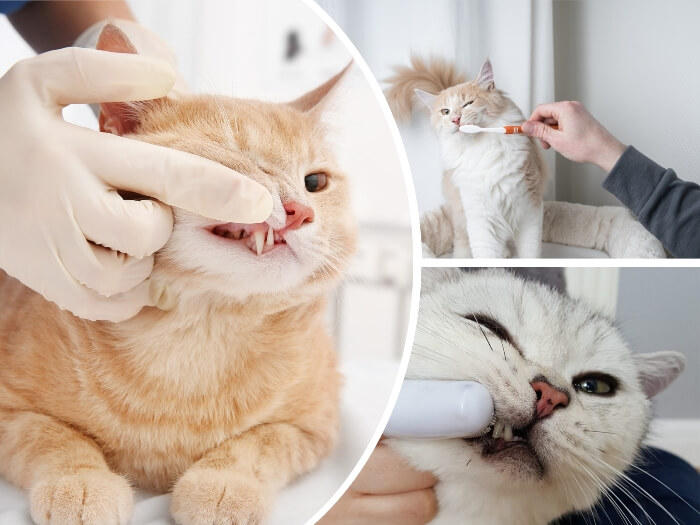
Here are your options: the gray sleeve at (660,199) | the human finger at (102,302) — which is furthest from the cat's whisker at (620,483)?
the human finger at (102,302)

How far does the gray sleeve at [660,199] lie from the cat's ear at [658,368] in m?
0.21

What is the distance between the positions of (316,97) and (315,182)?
0.50ft

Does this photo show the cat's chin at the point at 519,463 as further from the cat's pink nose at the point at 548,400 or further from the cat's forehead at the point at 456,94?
the cat's forehead at the point at 456,94

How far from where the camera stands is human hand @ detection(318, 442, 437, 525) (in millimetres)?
1356

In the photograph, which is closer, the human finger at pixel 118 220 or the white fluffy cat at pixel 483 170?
the human finger at pixel 118 220

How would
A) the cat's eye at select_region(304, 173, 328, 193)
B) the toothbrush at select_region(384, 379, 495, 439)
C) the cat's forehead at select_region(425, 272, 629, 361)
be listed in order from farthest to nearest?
the cat's forehead at select_region(425, 272, 629, 361), the toothbrush at select_region(384, 379, 495, 439), the cat's eye at select_region(304, 173, 328, 193)

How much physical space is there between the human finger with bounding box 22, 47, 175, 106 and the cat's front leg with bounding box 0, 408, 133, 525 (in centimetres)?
49

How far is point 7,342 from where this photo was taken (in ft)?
3.56

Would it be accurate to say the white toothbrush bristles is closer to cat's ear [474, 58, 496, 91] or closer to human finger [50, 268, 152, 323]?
cat's ear [474, 58, 496, 91]

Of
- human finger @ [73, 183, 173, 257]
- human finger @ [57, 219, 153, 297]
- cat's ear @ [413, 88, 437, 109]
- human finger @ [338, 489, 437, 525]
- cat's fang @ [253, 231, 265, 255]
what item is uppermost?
cat's ear @ [413, 88, 437, 109]

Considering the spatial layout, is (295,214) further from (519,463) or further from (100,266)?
(519,463)

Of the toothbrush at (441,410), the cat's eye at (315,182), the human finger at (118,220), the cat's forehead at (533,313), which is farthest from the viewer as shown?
the cat's forehead at (533,313)

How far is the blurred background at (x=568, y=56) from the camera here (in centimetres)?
138

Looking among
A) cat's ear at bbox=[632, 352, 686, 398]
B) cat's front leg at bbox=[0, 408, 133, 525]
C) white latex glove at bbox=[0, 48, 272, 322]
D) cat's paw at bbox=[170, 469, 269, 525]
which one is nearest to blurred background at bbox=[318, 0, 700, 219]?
cat's ear at bbox=[632, 352, 686, 398]
